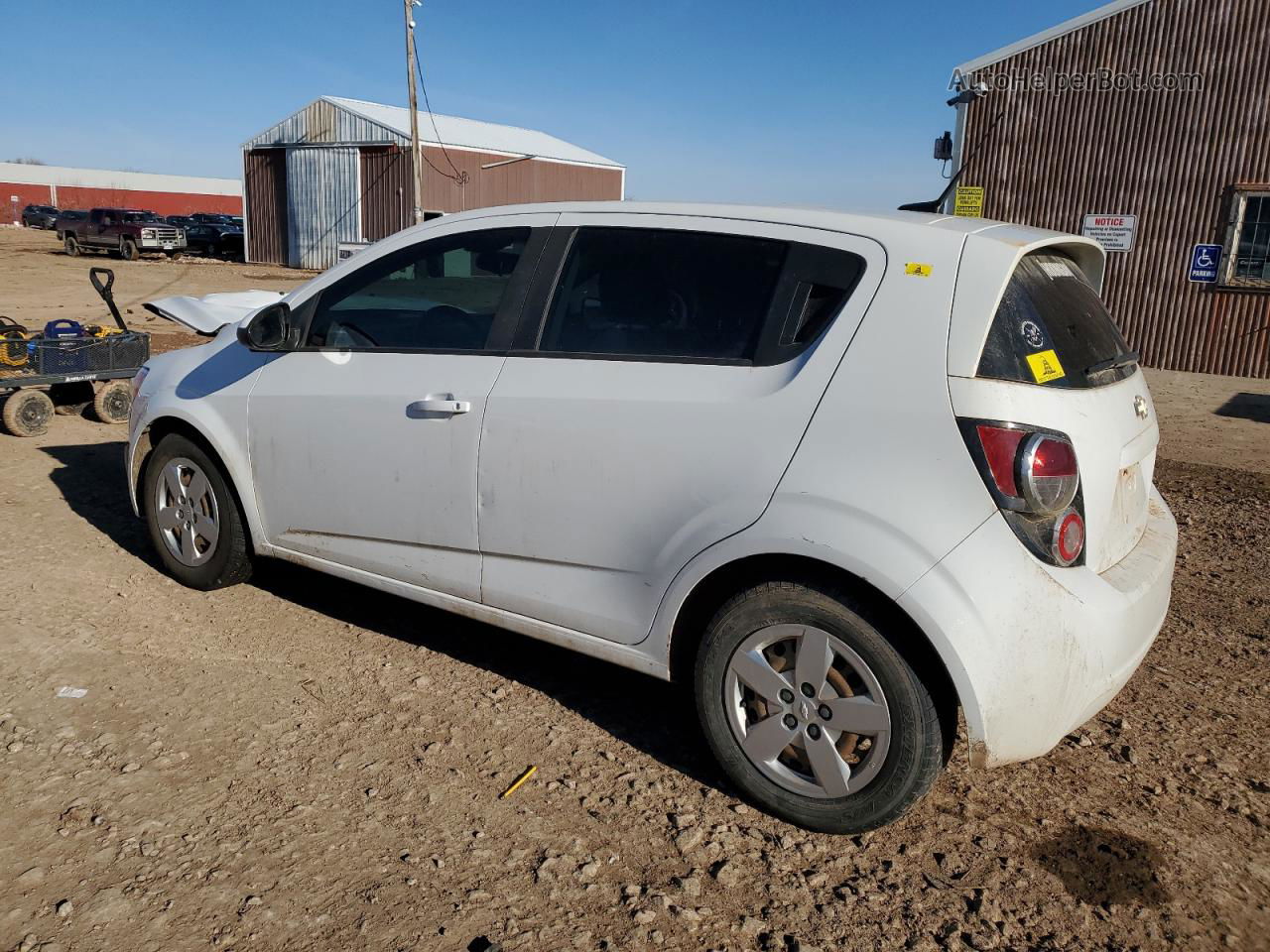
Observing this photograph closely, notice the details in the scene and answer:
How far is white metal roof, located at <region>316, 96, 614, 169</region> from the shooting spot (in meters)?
32.2

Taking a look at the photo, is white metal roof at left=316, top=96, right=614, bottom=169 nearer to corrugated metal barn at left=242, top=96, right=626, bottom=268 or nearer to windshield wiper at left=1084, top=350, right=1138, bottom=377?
corrugated metal barn at left=242, top=96, right=626, bottom=268

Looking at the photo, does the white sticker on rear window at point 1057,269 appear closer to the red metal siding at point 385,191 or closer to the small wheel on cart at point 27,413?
the small wheel on cart at point 27,413

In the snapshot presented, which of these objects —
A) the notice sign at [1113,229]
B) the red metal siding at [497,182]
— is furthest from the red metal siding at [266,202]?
the notice sign at [1113,229]

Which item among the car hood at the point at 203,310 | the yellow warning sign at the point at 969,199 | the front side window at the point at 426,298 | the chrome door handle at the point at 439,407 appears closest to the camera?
the chrome door handle at the point at 439,407

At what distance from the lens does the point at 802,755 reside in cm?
302

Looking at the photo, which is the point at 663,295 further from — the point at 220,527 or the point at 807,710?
the point at 220,527

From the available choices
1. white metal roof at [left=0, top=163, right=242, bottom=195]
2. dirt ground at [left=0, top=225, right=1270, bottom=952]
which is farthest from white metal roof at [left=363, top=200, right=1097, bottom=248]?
white metal roof at [left=0, top=163, right=242, bottom=195]

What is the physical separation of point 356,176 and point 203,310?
89.8 ft

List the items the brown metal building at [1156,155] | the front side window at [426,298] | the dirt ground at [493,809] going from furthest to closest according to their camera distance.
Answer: the brown metal building at [1156,155] → the front side window at [426,298] → the dirt ground at [493,809]

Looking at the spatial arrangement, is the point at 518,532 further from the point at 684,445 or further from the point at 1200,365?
the point at 1200,365

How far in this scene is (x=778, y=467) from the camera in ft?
9.59

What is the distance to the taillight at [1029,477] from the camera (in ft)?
8.69

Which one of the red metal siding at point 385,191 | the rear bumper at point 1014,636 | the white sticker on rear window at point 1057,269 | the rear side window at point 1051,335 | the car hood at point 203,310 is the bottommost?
the rear bumper at point 1014,636

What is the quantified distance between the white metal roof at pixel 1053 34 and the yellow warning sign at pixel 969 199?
5.76ft
